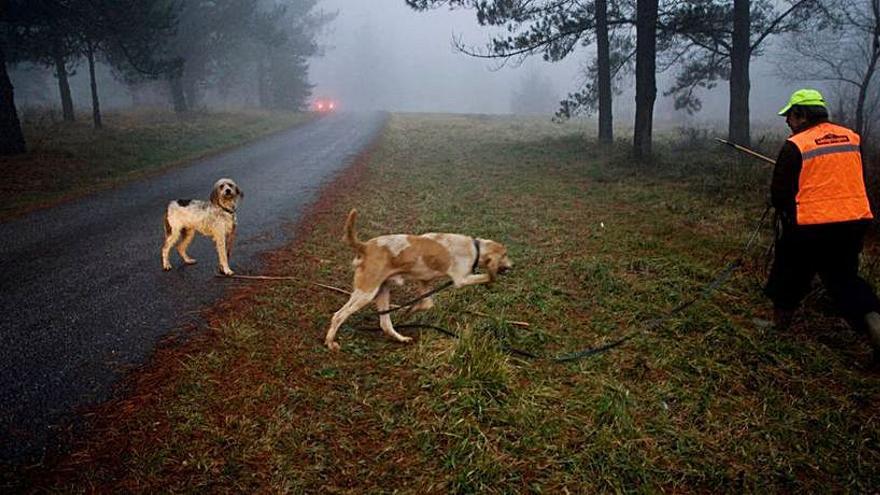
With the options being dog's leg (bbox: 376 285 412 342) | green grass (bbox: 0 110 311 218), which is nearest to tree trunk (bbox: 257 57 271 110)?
green grass (bbox: 0 110 311 218)

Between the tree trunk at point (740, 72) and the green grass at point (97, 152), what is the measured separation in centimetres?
1790

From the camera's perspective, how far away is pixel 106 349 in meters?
4.18

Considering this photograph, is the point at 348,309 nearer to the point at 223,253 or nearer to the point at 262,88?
the point at 223,253

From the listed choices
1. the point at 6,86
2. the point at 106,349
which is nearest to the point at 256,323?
the point at 106,349

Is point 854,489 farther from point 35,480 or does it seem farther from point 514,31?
point 514,31

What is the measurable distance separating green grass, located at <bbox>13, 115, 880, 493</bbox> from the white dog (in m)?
0.81

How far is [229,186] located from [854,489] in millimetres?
6757

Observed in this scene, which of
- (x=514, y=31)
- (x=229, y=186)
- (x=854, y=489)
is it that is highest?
(x=514, y=31)

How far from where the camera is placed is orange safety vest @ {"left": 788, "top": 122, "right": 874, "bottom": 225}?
3.97 m

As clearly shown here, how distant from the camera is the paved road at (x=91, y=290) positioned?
3516 mm

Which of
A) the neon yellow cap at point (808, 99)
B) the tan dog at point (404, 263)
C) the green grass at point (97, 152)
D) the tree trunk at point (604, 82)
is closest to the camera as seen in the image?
the neon yellow cap at point (808, 99)

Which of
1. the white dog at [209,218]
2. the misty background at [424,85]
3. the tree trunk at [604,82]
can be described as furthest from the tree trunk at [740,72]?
the misty background at [424,85]

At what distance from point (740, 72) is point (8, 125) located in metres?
21.8

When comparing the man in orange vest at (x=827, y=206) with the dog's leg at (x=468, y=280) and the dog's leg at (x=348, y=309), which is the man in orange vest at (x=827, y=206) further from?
the dog's leg at (x=348, y=309)
